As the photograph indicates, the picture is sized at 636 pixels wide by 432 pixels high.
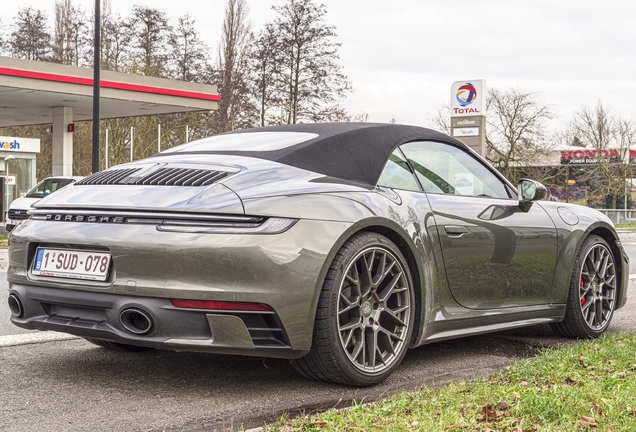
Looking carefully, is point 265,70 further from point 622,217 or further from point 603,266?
point 603,266

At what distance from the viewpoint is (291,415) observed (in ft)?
11.5

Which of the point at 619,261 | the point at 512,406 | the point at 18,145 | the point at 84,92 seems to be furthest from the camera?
the point at 18,145

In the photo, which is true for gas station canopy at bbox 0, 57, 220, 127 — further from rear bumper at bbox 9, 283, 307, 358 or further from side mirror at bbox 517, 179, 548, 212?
rear bumper at bbox 9, 283, 307, 358

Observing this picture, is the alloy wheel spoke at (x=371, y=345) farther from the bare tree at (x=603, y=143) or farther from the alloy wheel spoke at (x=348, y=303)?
the bare tree at (x=603, y=143)

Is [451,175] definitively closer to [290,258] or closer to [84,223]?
[290,258]

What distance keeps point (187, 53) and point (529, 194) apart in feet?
147

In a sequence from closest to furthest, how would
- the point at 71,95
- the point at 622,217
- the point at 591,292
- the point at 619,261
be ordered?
1. the point at 591,292
2. the point at 619,261
3. the point at 71,95
4. the point at 622,217

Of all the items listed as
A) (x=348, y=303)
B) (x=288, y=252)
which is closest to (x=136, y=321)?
(x=288, y=252)

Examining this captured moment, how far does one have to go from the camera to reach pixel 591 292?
5.64 metres

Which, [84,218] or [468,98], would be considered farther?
[468,98]

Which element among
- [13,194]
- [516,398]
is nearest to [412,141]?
[516,398]

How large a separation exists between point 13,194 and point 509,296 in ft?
90.4

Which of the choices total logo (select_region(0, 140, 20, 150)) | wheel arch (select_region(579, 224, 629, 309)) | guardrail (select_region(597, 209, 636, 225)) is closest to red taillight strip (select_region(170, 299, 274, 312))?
wheel arch (select_region(579, 224, 629, 309))

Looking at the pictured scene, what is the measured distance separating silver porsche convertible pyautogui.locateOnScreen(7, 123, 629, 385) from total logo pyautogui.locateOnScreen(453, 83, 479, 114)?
23342 millimetres
